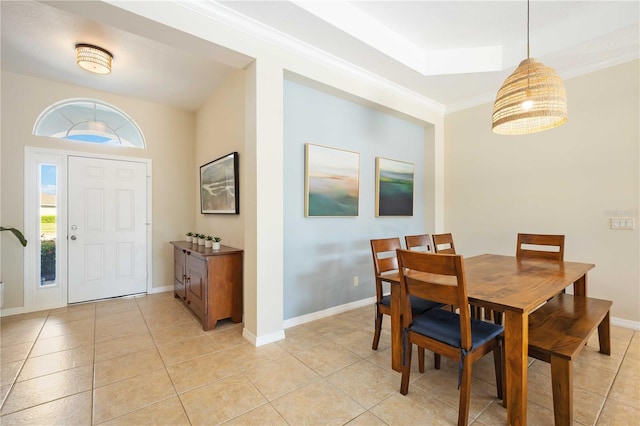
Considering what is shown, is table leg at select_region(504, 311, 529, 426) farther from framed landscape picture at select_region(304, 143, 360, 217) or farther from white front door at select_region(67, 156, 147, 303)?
white front door at select_region(67, 156, 147, 303)

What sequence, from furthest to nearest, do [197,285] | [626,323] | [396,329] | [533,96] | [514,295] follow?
1. [197,285]
2. [626,323]
3. [396,329]
4. [533,96]
5. [514,295]

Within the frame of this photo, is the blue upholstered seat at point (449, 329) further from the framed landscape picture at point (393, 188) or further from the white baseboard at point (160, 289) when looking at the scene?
the white baseboard at point (160, 289)

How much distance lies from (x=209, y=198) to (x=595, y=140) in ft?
15.2

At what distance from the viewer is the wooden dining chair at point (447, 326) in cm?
153

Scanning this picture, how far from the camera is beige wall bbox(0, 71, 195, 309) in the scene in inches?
133

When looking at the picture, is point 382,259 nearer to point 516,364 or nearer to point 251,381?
point 516,364

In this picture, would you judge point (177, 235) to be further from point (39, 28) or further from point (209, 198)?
point (39, 28)

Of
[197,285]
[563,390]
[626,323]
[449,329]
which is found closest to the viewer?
[563,390]

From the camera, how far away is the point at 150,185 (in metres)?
4.34

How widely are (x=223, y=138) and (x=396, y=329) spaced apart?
9.77 feet

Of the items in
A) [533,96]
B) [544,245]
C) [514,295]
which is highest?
[533,96]

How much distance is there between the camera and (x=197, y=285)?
3.15m

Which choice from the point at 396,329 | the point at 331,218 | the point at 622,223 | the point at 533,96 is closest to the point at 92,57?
the point at 331,218

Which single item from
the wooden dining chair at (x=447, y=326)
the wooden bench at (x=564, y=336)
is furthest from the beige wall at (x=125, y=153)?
the wooden bench at (x=564, y=336)
